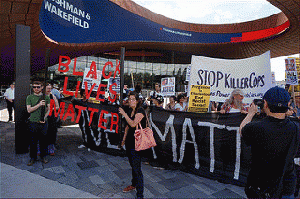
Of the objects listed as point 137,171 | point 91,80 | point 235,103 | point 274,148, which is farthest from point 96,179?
point 235,103

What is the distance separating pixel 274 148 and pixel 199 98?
2.80 m

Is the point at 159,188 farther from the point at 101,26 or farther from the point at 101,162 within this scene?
the point at 101,26

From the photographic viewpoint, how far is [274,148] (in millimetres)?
1734

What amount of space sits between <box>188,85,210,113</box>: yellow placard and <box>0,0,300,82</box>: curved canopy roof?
5808mm

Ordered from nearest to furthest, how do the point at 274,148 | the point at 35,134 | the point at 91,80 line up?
the point at 274,148
the point at 35,134
the point at 91,80

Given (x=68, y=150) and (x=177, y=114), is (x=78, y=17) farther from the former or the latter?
(x=177, y=114)

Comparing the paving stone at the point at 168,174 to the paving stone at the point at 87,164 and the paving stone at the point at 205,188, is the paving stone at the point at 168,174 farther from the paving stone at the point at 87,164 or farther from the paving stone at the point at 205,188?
the paving stone at the point at 87,164

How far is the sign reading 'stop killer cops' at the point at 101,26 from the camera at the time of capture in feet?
36.0

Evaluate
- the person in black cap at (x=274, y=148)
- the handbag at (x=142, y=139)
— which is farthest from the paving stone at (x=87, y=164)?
the person in black cap at (x=274, y=148)

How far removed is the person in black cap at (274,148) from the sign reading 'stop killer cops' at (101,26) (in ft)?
30.3

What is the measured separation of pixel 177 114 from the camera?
4.34 m

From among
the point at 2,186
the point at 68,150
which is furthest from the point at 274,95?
the point at 68,150

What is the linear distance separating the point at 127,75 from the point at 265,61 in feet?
78.6

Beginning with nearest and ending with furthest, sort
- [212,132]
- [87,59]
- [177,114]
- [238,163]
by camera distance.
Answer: [238,163], [212,132], [177,114], [87,59]
